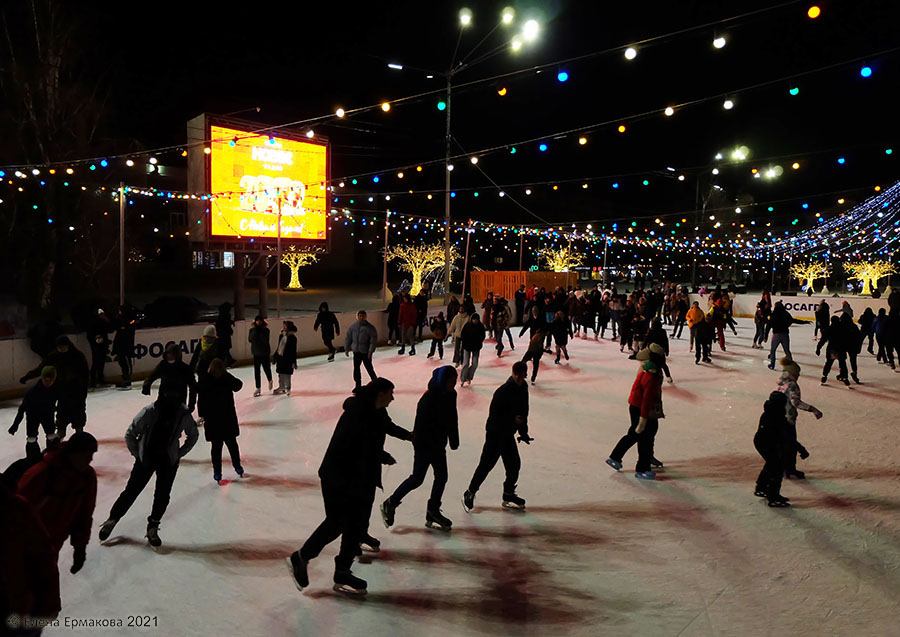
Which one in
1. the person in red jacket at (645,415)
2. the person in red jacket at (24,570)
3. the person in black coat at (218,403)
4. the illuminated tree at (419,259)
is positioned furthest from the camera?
the illuminated tree at (419,259)

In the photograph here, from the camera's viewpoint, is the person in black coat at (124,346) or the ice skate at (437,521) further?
the person in black coat at (124,346)

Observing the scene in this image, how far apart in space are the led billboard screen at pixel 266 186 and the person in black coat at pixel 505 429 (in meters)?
12.7

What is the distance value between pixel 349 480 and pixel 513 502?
6.95ft

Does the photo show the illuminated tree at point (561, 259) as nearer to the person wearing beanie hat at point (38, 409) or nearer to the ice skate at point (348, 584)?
the person wearing beanie hat at point (38, 409)

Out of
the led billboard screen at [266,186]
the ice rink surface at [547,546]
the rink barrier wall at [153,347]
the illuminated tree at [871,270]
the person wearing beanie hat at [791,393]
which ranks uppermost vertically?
the led billboard screen at [266,186]

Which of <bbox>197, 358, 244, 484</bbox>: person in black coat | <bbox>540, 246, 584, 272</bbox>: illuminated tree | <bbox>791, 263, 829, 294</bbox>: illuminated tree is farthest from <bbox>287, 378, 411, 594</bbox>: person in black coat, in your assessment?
<bbox>791, 263, 829, 294</bbox>: illuminated tree

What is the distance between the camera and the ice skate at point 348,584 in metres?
3.87

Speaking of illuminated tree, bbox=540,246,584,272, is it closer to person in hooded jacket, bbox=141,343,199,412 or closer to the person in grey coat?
the person in grey coat

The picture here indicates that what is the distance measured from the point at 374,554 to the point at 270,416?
4.76 m

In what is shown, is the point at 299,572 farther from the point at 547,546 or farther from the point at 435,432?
the point at 547,546

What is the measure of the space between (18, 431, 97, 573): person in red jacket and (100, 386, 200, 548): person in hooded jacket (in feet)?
4.25

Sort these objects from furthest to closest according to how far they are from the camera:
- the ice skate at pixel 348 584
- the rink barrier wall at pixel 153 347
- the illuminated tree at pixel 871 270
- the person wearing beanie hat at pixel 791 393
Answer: the illuminated tree at pixel 871 270 < the rink barrier wall at pixel 153 347 < the person wearing beanie hat at pixel 791 393 < the ice skate at pixel 348 584

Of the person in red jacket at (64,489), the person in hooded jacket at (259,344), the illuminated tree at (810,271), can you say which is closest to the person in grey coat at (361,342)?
the person in hooded jacket at (259,344)

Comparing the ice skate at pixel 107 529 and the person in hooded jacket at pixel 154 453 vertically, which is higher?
the person in hooded jacket at pixel 154 453
